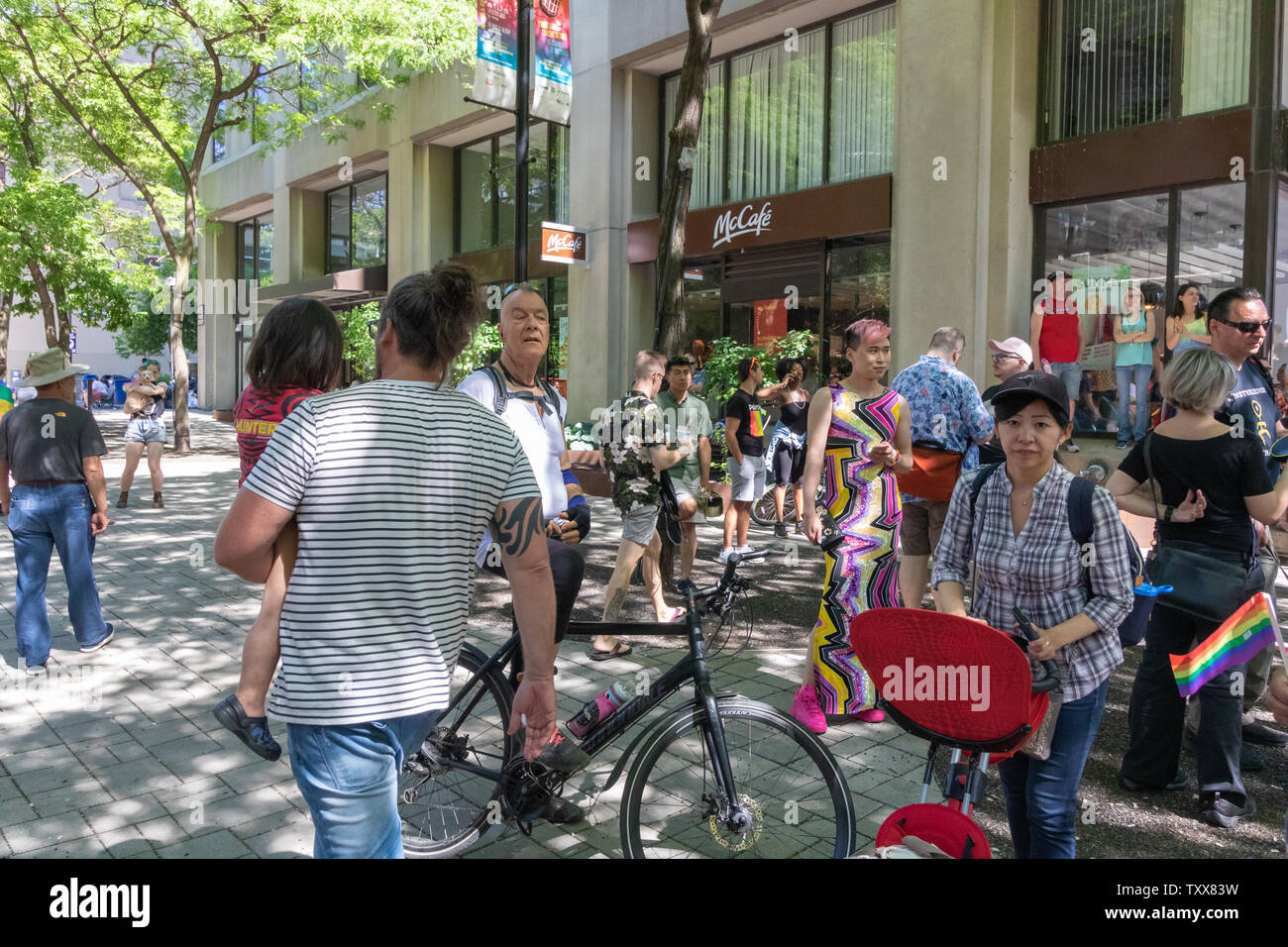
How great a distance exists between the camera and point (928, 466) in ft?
19.2

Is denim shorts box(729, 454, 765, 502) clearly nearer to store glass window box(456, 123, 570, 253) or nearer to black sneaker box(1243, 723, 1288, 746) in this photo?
black sneaker box(1243, 723, 1288, 746)

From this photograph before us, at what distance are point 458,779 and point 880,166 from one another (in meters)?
12.0

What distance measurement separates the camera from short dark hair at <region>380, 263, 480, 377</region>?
239 centimetres

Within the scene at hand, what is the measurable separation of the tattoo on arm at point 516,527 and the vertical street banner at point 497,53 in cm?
817

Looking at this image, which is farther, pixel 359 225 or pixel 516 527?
pixel 359 225

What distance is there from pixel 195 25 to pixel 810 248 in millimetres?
11744

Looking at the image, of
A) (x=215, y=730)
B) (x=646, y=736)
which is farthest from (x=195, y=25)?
(x=646, y=736)

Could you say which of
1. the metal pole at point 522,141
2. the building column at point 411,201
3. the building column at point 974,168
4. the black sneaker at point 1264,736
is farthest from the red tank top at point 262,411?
the building column at point 411,201

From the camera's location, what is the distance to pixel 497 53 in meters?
9.70

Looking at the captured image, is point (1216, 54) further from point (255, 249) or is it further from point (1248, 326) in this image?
point (255, 249)

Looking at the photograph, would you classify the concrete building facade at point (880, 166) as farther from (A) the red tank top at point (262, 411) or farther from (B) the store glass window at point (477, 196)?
(A) the red tank top at point (262, 411)

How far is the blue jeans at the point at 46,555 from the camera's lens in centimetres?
607

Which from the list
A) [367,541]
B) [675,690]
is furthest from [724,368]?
[367,541]

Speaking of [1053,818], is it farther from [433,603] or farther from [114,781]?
[114,781]
